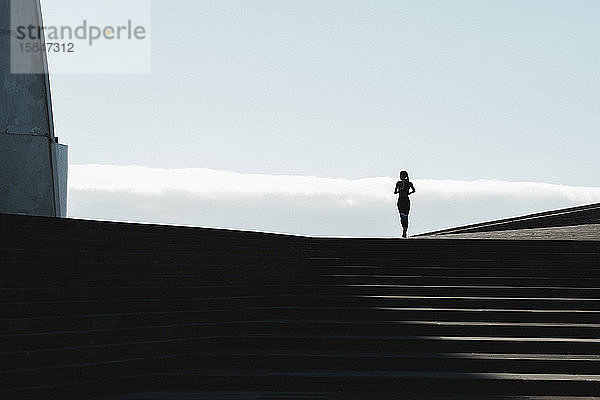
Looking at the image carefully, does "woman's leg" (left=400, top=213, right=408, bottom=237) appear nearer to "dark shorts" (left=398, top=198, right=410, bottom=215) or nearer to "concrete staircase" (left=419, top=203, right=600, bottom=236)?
"dark shorts" (left=398, top=198, right=410, bottom=215)

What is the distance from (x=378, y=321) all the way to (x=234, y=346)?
6.41ft

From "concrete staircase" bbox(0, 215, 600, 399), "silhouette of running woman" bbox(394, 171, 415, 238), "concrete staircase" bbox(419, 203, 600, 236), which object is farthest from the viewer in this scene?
"concrete staircase" bbox(419, 203, 600, 236)

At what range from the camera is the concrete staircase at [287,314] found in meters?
9.67

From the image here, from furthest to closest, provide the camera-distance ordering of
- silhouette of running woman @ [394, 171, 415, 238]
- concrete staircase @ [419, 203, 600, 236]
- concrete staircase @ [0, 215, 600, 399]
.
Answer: concrete staircase @ [419, 203, 600, 236] < silhouette of running woman @ [394, 171, 415, 238] < concrete staircase @ [0, 215, 600, 399]

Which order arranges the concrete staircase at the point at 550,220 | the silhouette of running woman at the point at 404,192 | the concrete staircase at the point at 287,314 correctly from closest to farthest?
1. the concrete staircase at the point at 287,314
2. the silhouette of running woman at the point at 404,192
3. the concrete staircase at the point at 550,220

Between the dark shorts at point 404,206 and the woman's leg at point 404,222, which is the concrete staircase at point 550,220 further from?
the dark shorts at point 404,206

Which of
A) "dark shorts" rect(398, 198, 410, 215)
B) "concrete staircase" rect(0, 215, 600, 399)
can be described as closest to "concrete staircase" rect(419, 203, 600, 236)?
"dark shorts" rect(398, 198, 410, 215)

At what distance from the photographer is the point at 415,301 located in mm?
12211

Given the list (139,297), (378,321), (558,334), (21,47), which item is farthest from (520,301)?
(21,47)

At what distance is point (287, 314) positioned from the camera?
1167 cm

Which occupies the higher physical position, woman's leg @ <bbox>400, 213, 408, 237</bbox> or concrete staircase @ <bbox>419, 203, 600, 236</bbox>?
concrete staircase @ <bbox>419, 203, 600, 236</bbox>

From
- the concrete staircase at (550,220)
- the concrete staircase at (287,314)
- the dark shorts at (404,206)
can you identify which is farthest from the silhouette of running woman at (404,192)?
the concrete staircase at (550,220)

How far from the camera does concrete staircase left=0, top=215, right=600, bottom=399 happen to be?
9.67 meters

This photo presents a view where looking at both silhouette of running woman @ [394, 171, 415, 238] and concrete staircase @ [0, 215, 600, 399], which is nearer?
concrete staircase @ [0, 215, 600, 399]
